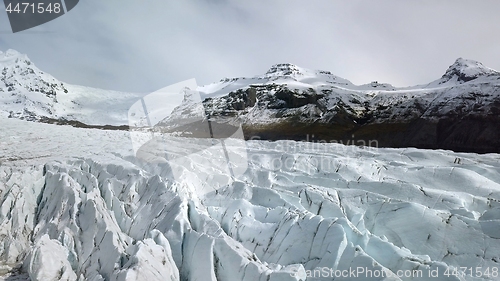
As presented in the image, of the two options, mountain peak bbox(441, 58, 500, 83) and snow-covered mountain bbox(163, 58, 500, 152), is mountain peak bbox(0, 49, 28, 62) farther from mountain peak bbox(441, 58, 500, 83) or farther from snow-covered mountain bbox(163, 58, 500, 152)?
mountain peak bbox(441, 58, 500, 83)

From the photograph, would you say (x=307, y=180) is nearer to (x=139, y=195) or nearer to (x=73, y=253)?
(x=139, y=195)

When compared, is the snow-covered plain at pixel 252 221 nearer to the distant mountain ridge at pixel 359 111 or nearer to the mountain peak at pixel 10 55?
the distant mountain ridge at pixel 359 111

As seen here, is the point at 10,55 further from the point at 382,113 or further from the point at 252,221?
the point at 252,221

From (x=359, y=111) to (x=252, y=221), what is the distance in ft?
208

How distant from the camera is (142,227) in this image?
9508mm

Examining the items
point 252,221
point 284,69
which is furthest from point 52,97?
point 252,221

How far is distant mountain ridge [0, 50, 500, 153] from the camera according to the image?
4425 centimetres

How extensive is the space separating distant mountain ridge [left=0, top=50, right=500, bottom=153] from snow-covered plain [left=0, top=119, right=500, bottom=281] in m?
33.6

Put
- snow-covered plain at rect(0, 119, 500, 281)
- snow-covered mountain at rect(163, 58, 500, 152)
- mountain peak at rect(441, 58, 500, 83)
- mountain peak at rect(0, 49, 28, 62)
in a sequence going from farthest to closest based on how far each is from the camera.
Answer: mountain peak at rect(0, 49, 28, 62), mountain peak at rect(441, 58, 500, 83), snow-covered mountain at rect(163, 58, 500, 152), snow-covered plain at rect(0, 119, 500, 281)

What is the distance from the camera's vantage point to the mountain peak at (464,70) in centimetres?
8349

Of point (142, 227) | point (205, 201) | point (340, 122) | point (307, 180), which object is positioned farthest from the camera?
point (340, 122)

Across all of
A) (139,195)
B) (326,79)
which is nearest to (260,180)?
(139,195)

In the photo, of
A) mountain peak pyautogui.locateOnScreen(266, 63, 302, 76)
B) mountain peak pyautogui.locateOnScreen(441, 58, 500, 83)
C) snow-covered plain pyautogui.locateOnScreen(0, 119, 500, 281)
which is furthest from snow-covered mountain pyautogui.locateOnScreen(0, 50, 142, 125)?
mountain peak pyautogui.locateOnScreen(441, 58, 500, 83)

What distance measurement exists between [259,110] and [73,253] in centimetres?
6969
